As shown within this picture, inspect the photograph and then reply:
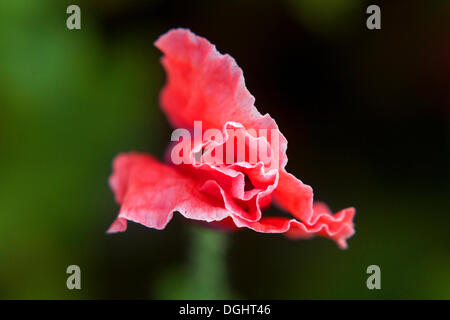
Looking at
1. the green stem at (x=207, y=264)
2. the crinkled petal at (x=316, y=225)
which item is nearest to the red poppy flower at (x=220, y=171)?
the crinkled petal at (x=316, y=225)

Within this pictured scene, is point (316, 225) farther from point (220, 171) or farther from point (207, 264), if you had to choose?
point (207, 264)

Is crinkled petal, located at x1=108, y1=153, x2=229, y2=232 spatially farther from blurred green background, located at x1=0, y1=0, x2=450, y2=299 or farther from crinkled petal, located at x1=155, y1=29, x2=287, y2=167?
blurred green background, located at x1=0, y1=0, x2=450, y2=299

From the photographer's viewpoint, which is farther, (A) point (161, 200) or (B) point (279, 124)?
(B) point (279, 124)

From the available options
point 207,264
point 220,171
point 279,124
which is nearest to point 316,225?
point 220,171

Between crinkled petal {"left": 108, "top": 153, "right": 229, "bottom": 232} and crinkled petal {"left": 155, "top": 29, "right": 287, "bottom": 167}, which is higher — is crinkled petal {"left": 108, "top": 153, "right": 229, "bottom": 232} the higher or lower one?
the lower one

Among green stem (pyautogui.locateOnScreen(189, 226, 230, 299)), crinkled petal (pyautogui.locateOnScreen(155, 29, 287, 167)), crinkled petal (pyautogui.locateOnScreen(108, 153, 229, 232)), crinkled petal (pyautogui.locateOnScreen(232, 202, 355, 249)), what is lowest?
green stem (pyautogui.locateOnScreen(189, 226, 230, 299))

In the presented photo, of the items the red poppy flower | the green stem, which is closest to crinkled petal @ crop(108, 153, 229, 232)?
the red poppy flower
